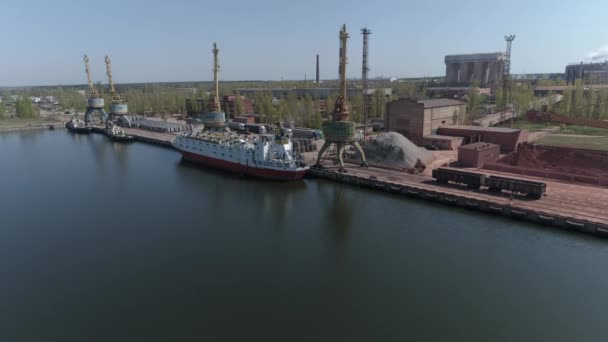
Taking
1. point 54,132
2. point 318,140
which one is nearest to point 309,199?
point 318,140

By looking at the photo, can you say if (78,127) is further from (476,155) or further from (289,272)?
(476,155)

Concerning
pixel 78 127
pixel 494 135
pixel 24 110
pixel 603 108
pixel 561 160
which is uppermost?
pixel 603 108

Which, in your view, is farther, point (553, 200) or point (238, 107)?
point (238, 107)

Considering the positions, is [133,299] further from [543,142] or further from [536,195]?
[543,142]

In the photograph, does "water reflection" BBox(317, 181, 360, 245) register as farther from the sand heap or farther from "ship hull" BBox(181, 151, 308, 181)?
the sand heap

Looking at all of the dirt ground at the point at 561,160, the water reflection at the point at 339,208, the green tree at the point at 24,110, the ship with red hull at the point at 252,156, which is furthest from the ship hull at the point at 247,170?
the green tree at the point at 24,110

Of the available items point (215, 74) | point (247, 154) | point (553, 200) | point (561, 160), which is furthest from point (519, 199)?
point (215, 74)

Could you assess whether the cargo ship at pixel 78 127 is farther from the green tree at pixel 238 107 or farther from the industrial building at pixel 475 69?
the industrial building at pixel 475 69
